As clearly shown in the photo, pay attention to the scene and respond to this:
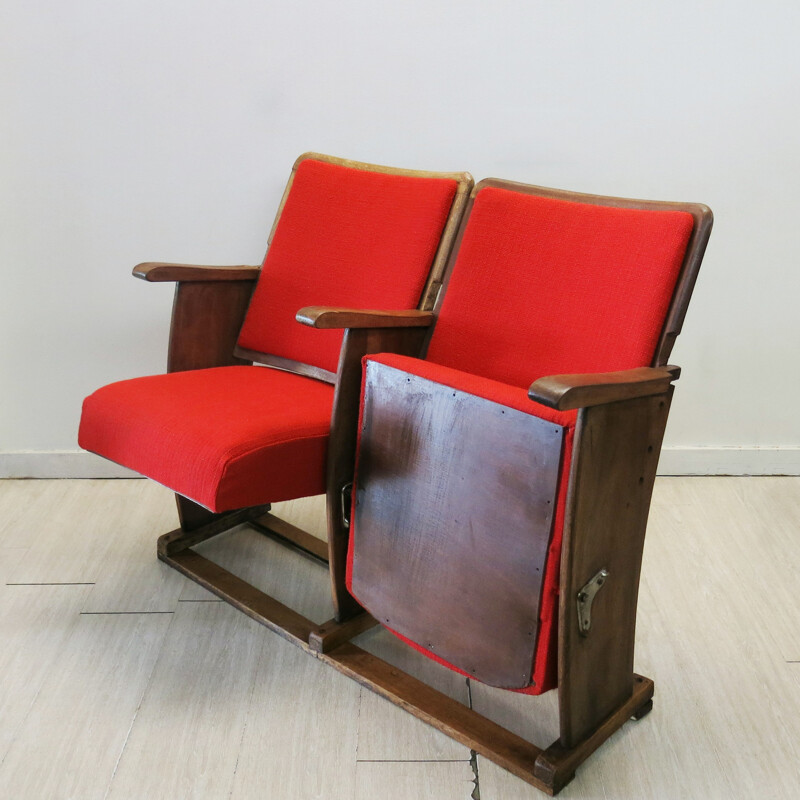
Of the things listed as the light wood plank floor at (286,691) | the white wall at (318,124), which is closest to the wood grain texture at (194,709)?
the light wood plank floor at (286,691)

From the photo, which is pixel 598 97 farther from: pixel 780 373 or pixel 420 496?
pixel 420 496

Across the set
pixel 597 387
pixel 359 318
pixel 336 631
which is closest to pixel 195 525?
pixel 336 631

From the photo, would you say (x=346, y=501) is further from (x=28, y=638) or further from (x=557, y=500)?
(x=28, y=638)

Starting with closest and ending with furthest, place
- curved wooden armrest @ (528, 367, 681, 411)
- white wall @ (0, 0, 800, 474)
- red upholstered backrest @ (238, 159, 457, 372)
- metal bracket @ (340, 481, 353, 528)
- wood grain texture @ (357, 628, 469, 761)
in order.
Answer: curved wooden armrest @ (528, 367, 681, 411), wood grain texture @ (357, 628, 469, 761), metal bracket @ (340, 481, 353, 528), red upholstered backrest @ (238, 159, 457, 372), white wall @ (0, 0, 800, 474)

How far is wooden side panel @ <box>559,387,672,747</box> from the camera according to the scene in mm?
1297

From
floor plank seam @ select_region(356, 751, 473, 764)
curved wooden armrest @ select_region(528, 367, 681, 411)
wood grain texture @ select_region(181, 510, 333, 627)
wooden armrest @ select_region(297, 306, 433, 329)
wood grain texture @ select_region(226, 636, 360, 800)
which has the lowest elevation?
wood grain texture @ select_region(181, 510, 333, 627)

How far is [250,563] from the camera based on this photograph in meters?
2.16

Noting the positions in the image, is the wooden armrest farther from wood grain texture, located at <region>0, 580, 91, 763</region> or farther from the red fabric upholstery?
wood grain texture, located at <region>0, 580, 91, 763</region>

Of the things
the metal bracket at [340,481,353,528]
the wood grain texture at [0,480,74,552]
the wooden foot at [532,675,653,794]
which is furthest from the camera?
the wood grain texture at [0,480,74,552]

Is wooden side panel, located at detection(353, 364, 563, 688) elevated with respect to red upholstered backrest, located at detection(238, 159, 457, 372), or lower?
lower

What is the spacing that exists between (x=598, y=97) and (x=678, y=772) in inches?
70.0

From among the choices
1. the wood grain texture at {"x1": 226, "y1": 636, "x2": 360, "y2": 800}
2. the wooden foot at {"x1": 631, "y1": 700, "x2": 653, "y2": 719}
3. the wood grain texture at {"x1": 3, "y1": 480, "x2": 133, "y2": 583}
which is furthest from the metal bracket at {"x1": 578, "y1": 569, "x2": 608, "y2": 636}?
the wood grain texture at {"x1": 3, "y1": 480, "x2": 133, "y2": 583}

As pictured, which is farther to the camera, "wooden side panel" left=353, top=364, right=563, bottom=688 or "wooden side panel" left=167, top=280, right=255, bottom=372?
"wooden side panel" left=167, top=280, right=255, bottom=372

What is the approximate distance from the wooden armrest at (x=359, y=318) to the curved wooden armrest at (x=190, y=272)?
504 mm
